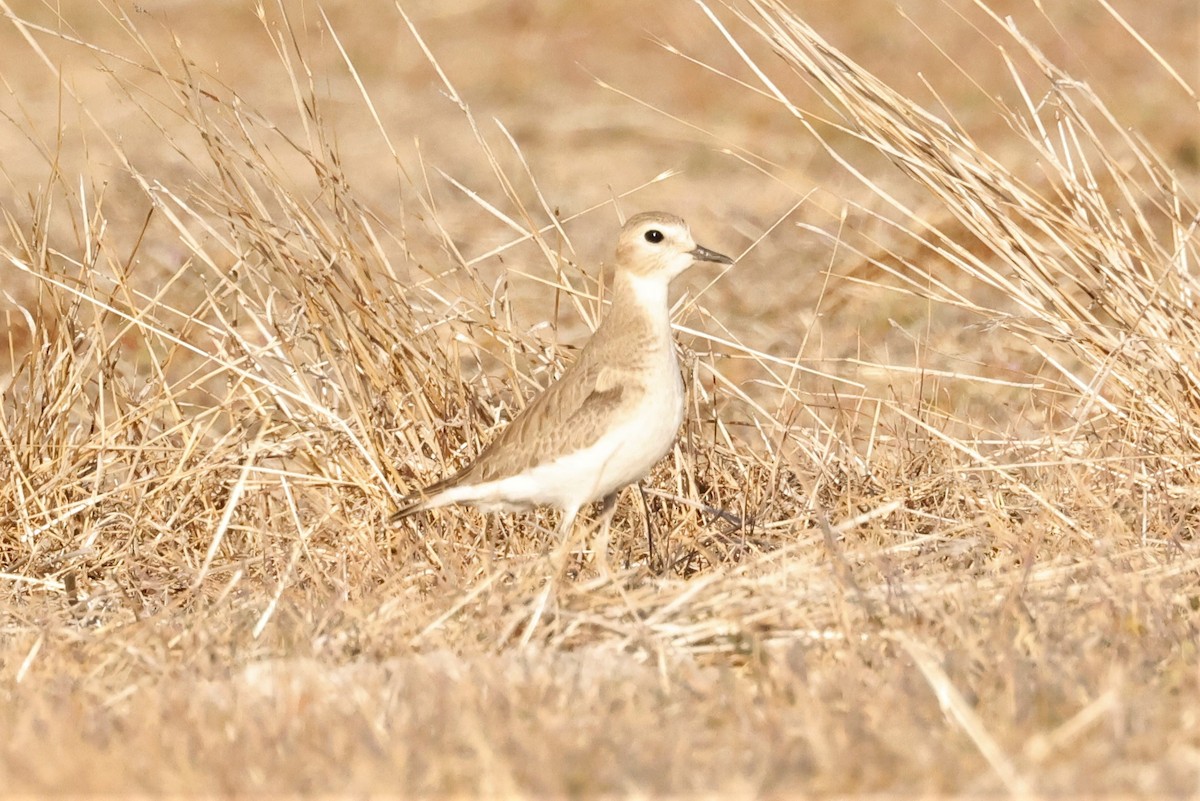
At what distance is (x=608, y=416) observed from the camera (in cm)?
384

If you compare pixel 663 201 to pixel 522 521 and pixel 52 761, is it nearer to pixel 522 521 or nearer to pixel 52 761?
pixel 522 521

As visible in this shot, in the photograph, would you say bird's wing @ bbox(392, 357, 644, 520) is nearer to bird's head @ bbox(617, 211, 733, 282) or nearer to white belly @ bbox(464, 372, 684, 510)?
white belly @ bbox(464, 372, 684, 510)

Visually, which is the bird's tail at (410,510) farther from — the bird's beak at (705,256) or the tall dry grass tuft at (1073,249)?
the tall dry grass tuft at (1073,249)

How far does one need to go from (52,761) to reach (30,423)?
222 centimetres

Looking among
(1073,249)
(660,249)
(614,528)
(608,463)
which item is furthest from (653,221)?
(1073,249)

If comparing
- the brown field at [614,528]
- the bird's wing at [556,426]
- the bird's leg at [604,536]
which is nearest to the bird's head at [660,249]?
the bird's wing at [556,426]

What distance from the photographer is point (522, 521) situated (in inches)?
176

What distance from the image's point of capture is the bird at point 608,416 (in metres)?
3.81

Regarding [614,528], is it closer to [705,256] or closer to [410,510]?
[410,510]

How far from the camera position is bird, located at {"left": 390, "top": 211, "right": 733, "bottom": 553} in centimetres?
381

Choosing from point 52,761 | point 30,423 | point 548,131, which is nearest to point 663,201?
point 548,131

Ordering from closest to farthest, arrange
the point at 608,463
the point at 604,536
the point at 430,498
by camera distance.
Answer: the point at 608,463, the point at 604,536, the point at 430,498

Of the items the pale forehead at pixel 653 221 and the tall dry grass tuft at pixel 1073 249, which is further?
the tall dry grass tuft at pixel 1073 249

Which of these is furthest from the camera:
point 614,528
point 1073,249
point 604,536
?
point 614,528
